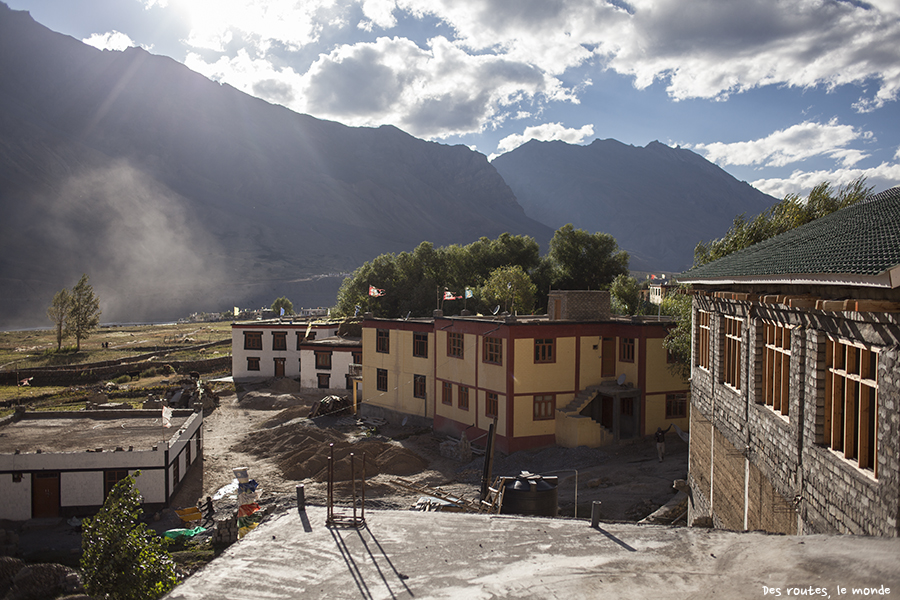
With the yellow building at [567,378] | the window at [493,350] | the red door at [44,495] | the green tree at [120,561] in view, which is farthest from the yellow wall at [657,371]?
the red door at [44,495]

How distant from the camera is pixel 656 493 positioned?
23.0 meters

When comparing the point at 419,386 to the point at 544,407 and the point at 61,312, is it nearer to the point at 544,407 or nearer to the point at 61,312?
the point at 544,407

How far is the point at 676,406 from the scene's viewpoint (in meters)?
31.4

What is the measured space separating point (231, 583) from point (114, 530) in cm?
893

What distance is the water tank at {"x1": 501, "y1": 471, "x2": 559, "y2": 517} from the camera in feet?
55.8

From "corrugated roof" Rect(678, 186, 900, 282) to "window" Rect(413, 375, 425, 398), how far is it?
23768 millimetres

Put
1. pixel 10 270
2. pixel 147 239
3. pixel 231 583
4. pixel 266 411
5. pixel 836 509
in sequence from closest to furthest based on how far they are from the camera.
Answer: pixel 231 583 → pixel 836 509 → pixel 266 411 → pixel 10 270 → pixel 147 239

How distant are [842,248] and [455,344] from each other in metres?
25.6

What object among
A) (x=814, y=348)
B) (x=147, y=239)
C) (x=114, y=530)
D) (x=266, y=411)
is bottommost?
(x=266, y=411)

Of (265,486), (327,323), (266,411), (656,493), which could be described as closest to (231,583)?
(656,493)

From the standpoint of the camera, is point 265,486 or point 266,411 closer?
point 265,486

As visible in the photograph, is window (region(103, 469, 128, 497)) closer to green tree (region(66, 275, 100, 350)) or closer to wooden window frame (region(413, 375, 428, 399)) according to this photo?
wooden window frame (region(413, 375, 428, 399))

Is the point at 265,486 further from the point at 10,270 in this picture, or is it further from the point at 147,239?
the point at 147,239

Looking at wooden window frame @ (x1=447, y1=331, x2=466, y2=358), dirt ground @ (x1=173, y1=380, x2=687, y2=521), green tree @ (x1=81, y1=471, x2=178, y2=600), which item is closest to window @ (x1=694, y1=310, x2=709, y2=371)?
dirt ground @ (x1=173, y1=380, x2=687, y2=521)
